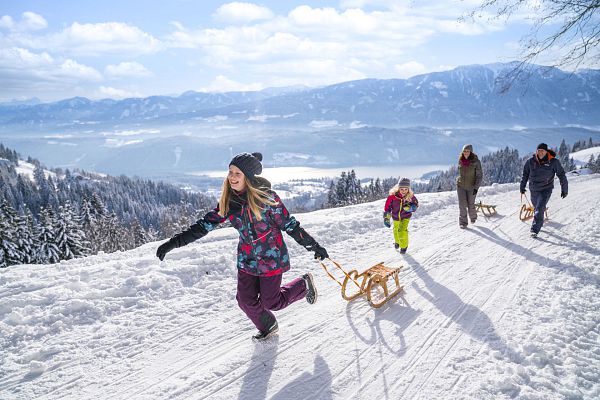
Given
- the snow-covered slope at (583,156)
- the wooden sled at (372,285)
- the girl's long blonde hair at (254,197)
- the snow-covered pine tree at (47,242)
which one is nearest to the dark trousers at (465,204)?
the wooden sled at (372,285)

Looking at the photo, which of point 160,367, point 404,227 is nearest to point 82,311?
point 160,367

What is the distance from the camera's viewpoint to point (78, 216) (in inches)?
1994

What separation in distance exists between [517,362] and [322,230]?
19.3ft

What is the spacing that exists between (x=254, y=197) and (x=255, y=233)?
0.48 m

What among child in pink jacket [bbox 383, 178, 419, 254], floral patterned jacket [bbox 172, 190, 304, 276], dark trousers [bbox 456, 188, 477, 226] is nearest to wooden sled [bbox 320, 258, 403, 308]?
floral patterned jacket [bbox 172, 190, 304, 276]

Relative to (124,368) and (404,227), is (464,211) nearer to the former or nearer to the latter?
(404,227)

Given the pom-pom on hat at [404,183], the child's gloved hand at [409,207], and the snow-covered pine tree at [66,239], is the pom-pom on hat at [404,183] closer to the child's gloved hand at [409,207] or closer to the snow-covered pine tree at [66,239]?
the child's gloved hand at [409,207]

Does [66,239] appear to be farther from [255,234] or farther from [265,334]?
[255,234]

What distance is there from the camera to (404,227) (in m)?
8.02

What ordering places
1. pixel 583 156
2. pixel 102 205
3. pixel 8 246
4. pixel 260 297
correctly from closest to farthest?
pixel 260 297
pixel 8 246
pixel 102 205
pixel 583 156

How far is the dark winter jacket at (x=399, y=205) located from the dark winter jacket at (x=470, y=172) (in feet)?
11.7

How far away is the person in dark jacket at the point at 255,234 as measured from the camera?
14.2 ft

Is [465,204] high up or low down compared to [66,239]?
up

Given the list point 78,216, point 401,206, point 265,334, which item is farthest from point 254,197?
point 78,216
